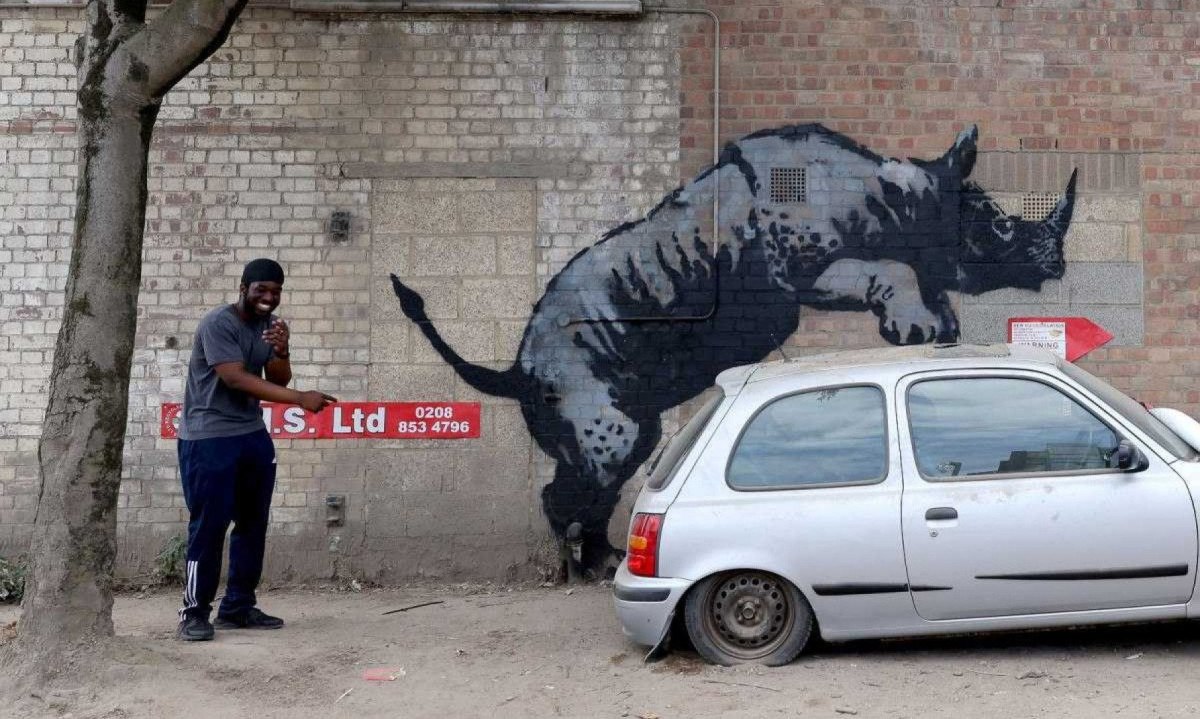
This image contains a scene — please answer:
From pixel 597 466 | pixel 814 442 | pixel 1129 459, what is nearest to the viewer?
pixel 1129 459

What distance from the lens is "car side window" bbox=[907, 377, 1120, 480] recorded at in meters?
5.46

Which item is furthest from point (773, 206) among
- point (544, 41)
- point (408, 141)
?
point (408, 141)

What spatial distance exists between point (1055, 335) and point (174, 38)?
5.55 meters

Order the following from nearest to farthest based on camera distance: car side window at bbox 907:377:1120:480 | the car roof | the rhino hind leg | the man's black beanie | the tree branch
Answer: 1. car side window at bbox 907:377:1120:480
2. the car roof
3. the tree branch
4. the man's black beanie
5. the rhino hind leg

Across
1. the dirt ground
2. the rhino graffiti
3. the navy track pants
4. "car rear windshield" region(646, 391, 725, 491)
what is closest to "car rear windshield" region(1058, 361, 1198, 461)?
the dirt ground

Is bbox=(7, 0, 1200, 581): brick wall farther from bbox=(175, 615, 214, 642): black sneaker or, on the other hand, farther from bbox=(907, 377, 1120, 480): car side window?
bbox=(907, 377, 1120, 480): car side window

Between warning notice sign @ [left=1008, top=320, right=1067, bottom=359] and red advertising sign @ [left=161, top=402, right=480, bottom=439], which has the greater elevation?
warning notice sign @ [left=1008, top=320, right=1067, bottom=359]

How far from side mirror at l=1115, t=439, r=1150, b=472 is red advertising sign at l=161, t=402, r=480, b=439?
398cm

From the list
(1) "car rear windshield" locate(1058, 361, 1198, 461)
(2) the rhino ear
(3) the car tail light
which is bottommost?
(3) the car tail light

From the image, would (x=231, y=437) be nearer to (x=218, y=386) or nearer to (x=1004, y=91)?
(x=218, y=386)

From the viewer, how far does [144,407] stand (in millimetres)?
7973

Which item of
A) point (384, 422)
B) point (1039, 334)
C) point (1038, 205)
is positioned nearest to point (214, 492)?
point (384, 422)

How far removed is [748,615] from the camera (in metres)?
5.60

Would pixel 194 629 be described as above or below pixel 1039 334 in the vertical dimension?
below
